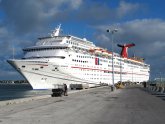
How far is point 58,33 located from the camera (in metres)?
88.3

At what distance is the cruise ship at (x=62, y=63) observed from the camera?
73688 mm

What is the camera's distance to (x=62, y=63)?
7575cm

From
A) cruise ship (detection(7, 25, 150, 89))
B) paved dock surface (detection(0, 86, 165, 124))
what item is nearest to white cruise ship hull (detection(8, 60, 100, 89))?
cruise ship (detection(7, 25, 150, 89))

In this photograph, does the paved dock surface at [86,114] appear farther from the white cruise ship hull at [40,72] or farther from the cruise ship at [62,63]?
the white cruise ship hull at [40,72]

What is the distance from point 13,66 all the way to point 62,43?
41.3 ft

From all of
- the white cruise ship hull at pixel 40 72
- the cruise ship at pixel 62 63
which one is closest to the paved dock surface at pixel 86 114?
the cruise ship at pixel 62 63

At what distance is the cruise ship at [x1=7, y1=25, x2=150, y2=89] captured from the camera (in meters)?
73.7

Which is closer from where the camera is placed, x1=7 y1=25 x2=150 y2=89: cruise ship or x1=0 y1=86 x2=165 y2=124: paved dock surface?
x1=0 y1=86 x2=165 y2=124: paved dock surface

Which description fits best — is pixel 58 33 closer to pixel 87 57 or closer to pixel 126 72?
pixel 87 57

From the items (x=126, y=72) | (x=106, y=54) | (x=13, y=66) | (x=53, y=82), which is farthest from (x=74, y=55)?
(x=126, y=72)

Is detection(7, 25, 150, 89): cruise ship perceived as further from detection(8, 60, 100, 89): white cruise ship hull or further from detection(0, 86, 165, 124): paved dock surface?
detection(0, 86, 165, 124): paved dock surface

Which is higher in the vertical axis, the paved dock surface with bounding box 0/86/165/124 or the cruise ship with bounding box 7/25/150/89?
the cruise ship with bounding box 7/25/150/89

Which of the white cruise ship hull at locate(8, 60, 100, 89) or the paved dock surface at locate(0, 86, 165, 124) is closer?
the paved dock surface at locate(0, 86, 165, 124)

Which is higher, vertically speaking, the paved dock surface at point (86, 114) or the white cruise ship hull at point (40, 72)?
the white cruise ship hull at point (40, 72)
